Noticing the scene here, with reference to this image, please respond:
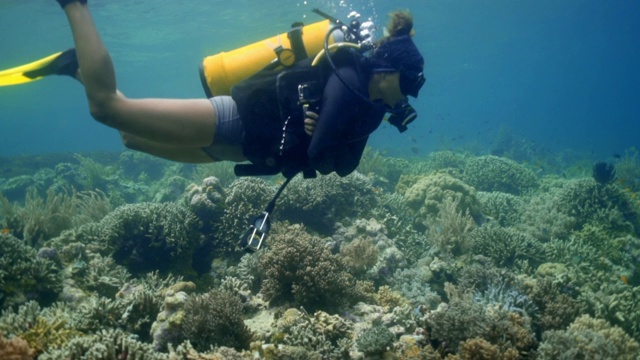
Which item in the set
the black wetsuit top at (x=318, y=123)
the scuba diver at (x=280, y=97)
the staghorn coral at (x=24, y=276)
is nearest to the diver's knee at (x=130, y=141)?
the scuba diver at (x=280, y=97)

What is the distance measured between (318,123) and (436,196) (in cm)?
892

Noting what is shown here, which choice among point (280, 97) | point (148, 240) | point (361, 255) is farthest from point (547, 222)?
point (148, 240)

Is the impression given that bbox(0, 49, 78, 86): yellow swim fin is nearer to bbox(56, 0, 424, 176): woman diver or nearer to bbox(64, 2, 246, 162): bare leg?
bbox(56, 0, 424, 176): woman diver

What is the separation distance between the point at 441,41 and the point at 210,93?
59875mm

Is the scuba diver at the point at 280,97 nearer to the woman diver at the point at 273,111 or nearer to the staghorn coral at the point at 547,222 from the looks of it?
the woman diver at the point at 273,111

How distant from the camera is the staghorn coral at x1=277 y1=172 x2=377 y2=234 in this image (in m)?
8.81

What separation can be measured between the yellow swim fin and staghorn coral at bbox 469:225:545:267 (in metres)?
8.25

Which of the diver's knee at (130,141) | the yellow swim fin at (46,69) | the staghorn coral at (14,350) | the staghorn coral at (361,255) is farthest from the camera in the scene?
the staghorn coral at (361,255)

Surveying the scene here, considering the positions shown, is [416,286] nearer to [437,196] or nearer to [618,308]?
[618,308]

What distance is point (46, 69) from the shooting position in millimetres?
4156

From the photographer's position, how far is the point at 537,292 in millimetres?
6078

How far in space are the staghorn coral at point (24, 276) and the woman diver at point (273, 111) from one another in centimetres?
356

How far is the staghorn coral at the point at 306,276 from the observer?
5.61 m

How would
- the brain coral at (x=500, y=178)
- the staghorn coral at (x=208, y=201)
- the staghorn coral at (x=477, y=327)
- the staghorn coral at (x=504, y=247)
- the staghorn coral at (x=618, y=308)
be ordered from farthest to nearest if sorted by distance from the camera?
the brain coral at (x=500, y=178) < the staghorn coral at (x=208, y=201) < the staghorn coral at (x=504, y=247) < the staghorn coral at (x=618, y=308) < the staghorn coral at (x=477, y=327)
